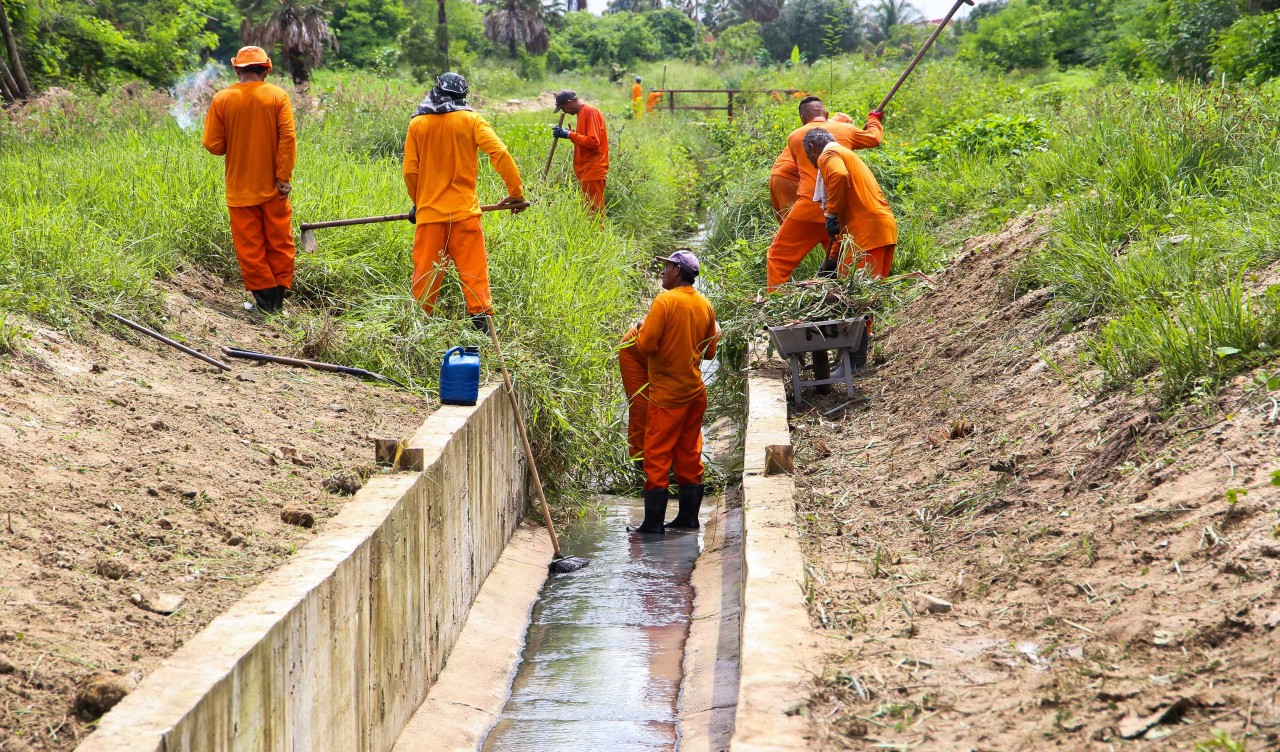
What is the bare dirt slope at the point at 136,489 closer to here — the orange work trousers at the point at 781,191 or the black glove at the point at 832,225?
the black glove at the point at 832,225

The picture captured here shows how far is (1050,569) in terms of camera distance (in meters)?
4.37

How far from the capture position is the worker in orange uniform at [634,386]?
7774 millimetres

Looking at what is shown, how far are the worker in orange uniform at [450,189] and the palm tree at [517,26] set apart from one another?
45515 mm

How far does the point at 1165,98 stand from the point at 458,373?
6.39 meters

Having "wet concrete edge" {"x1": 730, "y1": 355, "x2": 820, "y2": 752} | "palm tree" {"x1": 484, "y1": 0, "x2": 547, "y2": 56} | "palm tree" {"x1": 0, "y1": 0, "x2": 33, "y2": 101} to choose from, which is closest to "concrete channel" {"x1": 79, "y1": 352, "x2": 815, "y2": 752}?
"wet concrete edge" {"x1": 730, "y1": 355, "x2": 820, "y2": 752}

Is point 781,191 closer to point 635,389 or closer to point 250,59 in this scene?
point 635,389

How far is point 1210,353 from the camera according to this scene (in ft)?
16.3

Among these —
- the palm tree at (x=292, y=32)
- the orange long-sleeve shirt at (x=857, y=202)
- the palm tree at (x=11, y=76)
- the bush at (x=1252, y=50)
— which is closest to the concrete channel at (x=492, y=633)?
the orange long-sleeve shirt at (x=857, y=202)

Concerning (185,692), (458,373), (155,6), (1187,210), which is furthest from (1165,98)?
(155,6)

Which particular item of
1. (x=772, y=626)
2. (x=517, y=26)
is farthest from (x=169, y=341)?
(x=517, y=26)

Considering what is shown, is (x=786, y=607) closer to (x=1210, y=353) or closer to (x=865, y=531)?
(x=865, y=531)

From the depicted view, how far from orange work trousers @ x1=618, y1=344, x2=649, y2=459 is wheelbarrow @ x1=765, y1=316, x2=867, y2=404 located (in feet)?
2.90

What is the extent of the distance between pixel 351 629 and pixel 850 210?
17.7ft

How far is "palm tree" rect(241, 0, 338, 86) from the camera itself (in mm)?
32812
